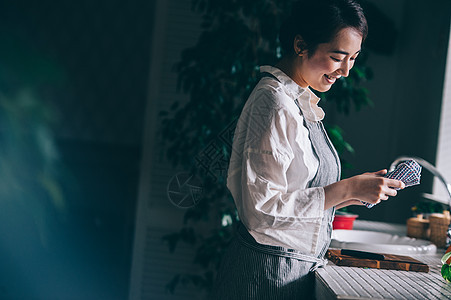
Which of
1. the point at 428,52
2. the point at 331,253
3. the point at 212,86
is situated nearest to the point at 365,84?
the point at 428,52

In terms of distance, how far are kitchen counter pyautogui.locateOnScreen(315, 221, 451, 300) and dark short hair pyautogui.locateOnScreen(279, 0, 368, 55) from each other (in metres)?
0.60

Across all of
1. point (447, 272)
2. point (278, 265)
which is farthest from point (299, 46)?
point (447, 272)

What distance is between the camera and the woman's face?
4.13ft

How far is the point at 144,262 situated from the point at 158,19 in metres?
1.47

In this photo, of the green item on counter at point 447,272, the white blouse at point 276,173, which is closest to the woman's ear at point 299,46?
the white blouse at point 276,173

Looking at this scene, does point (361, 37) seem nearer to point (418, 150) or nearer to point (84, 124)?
point (418, 150)

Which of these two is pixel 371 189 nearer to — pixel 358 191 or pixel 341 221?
pixel 358 191

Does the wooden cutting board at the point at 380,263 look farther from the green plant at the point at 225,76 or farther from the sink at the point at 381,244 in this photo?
the green plant at the point at 225,76

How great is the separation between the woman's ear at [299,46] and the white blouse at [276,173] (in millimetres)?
113

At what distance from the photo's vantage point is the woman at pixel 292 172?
3.90 feet

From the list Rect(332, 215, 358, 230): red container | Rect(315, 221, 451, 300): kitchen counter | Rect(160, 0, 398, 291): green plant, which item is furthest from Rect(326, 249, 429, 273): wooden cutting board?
Rect(160, 0, 398, 291): green plant

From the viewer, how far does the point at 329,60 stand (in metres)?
1.28

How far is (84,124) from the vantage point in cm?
612

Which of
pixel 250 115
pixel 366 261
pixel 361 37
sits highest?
pixel 361 37
